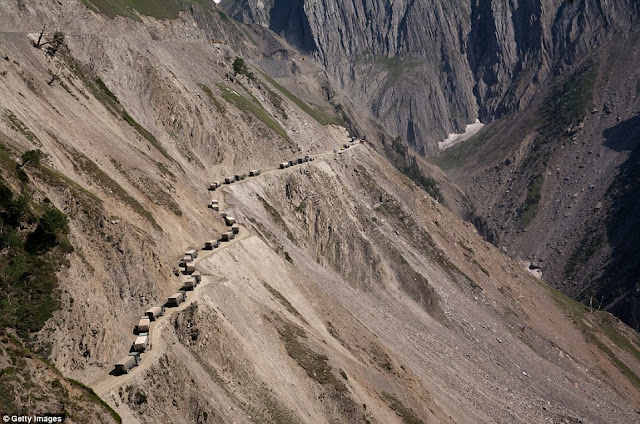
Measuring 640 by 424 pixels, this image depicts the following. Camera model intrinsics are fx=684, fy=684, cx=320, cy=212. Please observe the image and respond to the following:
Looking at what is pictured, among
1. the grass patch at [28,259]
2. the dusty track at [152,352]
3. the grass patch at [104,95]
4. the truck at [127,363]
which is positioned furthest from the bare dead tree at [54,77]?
the truck at [127,363]

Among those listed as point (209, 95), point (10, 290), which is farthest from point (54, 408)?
point (209, 95)

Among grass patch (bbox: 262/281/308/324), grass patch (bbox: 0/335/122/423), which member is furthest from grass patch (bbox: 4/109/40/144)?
grass patch (bbox: 0/335/122/423)

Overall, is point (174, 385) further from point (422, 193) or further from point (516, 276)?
point (516, 276)

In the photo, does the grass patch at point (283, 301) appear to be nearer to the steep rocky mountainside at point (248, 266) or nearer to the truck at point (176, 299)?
the steep rocky mountainside at point (248, 266)

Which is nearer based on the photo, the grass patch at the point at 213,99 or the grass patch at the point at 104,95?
the grass patch at the point at 104,95

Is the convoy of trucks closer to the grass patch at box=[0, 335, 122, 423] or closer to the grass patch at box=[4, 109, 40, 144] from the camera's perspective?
the grass patch at box=[0, 335, 122, 423]

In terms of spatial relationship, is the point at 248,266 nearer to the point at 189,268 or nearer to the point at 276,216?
the point at 189,268
